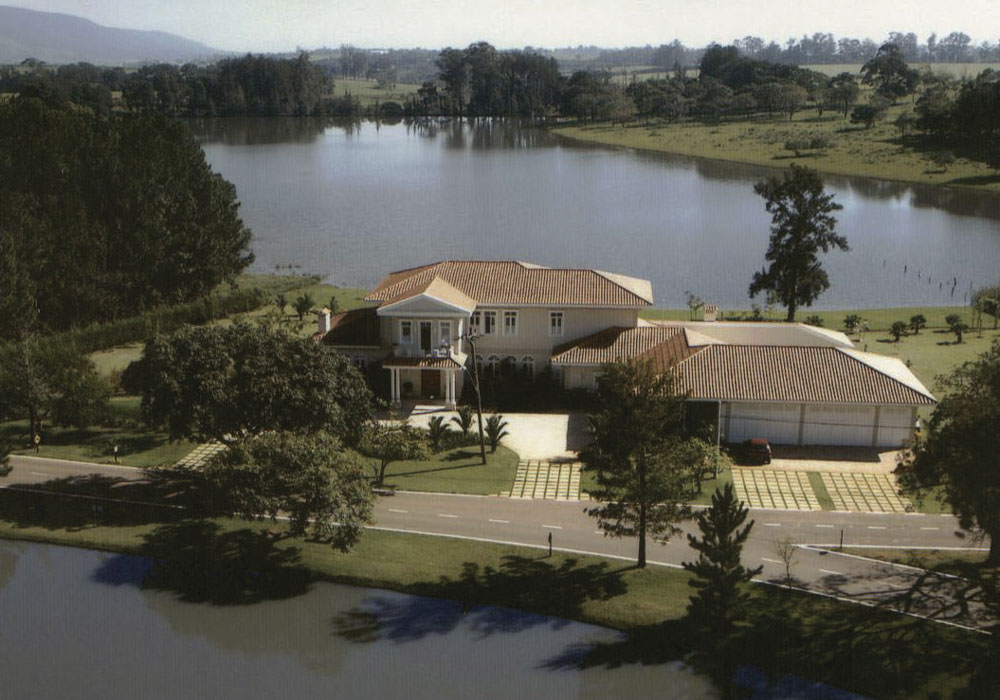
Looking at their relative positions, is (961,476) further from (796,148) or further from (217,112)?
(217,112)

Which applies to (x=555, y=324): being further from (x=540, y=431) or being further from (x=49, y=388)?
(x=49, y=388)

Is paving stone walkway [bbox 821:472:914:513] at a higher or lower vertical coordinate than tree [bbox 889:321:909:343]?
lower

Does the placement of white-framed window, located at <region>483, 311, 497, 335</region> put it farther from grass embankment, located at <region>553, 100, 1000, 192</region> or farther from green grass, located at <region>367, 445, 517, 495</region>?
grass embankment, located at <region>553, 100, 1000, 192</region>

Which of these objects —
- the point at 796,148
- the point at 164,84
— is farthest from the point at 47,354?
the point at 164,84

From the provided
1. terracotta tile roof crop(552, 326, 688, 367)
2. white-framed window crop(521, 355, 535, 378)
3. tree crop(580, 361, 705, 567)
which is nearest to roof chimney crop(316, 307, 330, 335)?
white-framed window crop(521, 355, 535, 378)

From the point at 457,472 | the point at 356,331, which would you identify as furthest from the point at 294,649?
the point at 356,331

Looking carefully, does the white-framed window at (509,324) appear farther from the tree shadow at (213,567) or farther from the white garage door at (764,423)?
the tree shadow at (213,567)
